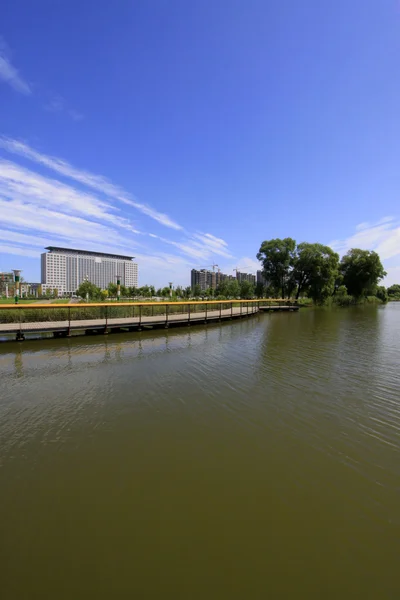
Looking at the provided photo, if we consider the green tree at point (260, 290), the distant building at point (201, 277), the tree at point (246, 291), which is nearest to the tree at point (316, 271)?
the green tree at point (260, 290)

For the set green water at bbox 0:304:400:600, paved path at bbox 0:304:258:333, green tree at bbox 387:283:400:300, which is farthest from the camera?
green tree at bbox 387:283:400:300

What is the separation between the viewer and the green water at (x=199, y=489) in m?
2.41

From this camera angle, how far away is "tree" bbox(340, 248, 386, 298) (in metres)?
58.2

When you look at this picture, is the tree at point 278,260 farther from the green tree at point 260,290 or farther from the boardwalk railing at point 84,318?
the boardwalk railing at point 84,318

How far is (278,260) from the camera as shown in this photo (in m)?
50.9

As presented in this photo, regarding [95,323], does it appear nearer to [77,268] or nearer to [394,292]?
[394,292]

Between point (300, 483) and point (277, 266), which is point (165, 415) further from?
point (277, 266)

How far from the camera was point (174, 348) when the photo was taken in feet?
40.7

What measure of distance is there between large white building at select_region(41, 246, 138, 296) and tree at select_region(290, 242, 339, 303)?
398ft

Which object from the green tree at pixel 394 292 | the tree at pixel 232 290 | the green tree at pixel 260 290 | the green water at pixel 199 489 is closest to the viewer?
the green water at pixel 199 489

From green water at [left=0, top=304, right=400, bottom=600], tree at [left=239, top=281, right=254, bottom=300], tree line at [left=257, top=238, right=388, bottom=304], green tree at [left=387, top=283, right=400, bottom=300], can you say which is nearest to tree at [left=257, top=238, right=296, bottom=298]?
tree line at [left=257, top=238, right=388, bottom=304]

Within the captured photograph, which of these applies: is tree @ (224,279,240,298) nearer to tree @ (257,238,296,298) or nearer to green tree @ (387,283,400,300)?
tree @ (257,238,296,298)

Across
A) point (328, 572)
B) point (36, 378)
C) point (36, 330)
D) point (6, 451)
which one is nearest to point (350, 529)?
point (328, 572)

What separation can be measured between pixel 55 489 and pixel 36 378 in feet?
17.6
